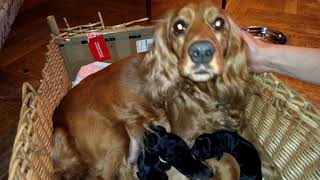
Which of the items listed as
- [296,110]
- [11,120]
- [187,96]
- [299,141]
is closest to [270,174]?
[299,141]

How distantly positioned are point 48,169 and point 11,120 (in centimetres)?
81

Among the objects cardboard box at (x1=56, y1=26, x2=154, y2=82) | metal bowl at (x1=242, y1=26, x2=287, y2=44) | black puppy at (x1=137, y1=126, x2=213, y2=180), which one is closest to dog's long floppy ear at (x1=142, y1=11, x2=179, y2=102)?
black puppy at (x1=137, y1=126, x2=213, y2=180)

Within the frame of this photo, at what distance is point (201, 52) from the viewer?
3.11ft

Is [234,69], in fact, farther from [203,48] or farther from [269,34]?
[269,34]

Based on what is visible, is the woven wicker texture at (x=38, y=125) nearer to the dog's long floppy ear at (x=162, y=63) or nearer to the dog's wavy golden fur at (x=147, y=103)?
the dog's wavy golden fur at (x=147, y=103)

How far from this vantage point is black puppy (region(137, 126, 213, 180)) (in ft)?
4.00

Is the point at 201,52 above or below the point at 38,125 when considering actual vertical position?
above

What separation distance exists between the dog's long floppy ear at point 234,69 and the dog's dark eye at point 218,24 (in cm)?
7

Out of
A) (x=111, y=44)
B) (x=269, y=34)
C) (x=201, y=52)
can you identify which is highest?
(x=201, y=52)

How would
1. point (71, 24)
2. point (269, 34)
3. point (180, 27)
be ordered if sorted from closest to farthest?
point (180, 27), point (269, 34), point (71, 24)

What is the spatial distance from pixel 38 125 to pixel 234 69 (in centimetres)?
72

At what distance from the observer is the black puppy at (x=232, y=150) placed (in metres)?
1.22

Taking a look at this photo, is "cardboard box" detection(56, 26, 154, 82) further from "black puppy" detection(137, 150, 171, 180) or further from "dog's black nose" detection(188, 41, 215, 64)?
"dog's black nose" detection(188, 41, 215, 64)

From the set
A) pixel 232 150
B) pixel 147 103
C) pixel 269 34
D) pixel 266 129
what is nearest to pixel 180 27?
pixel 147 103
